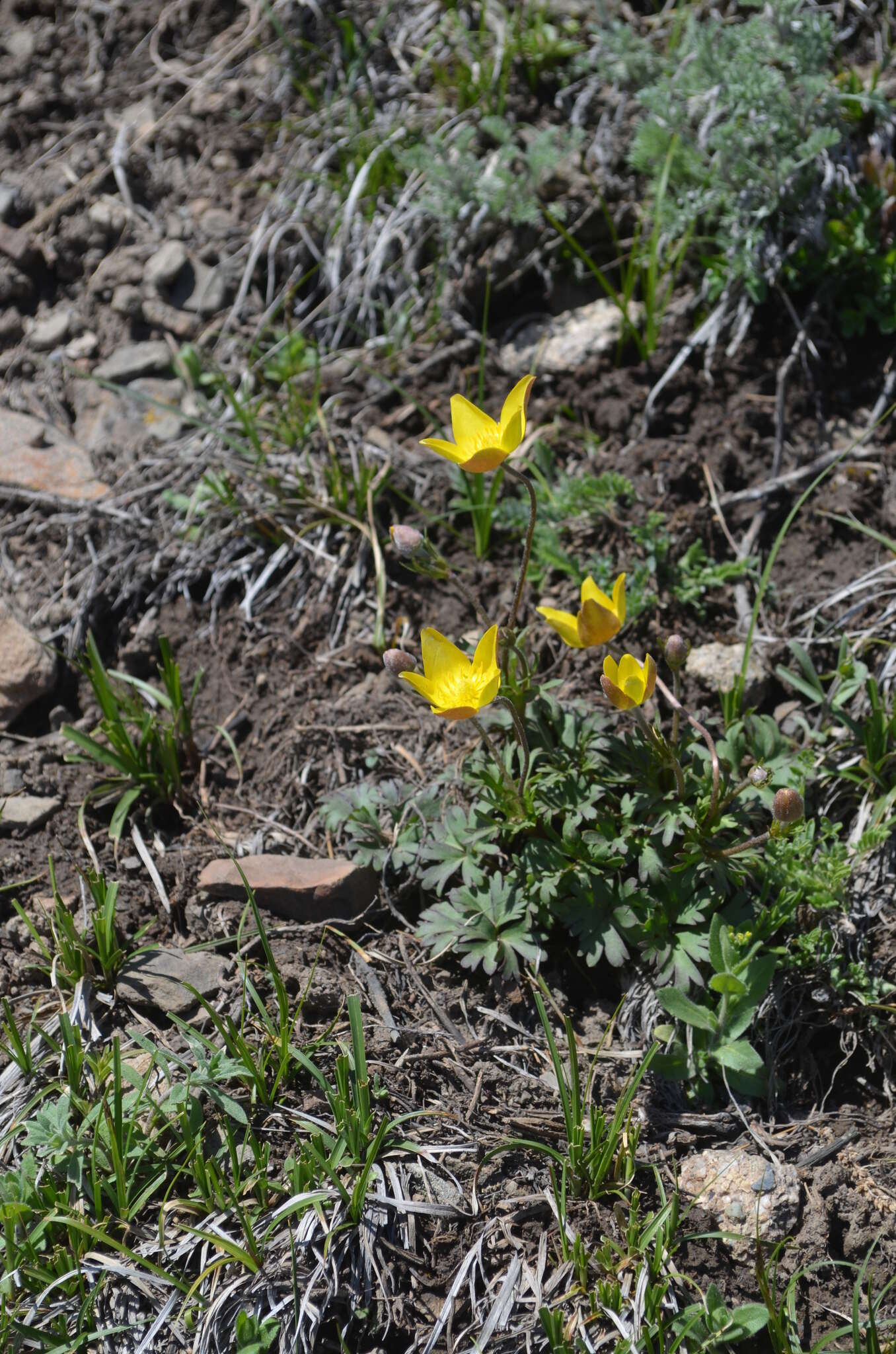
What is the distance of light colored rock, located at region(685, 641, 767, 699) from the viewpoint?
9.41 ft

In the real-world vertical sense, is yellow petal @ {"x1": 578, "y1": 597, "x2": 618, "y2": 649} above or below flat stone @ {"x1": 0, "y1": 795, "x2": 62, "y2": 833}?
above

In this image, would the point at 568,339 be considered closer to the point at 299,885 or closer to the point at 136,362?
the point at 136,362

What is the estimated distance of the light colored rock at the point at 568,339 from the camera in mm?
3559

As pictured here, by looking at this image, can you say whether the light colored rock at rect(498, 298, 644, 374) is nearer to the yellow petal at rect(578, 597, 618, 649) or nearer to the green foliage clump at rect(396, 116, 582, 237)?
the green foliage clump at rect(396, 116, 582, 237)

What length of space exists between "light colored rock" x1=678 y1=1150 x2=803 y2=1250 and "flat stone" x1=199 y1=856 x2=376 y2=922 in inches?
39.9

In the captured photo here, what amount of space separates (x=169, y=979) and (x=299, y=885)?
1.29ft

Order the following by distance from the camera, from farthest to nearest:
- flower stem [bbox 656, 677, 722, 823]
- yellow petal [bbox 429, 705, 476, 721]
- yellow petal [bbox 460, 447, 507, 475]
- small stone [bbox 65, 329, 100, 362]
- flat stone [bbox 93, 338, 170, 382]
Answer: small stone [bbox 65, 329, 100, 362]
flat stone [bbox 93, 338, 170, 382]
flower stem [bbox 656, 677, 722, 823]
yellow petal [bbox 460, 447, 507, 475]
yellow petal [bbox 429, 705, 476, 721]

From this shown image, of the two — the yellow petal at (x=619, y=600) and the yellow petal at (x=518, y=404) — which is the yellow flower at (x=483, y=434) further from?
the yellow petal at (x=619, y=600)

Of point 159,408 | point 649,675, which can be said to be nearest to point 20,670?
point 159,408

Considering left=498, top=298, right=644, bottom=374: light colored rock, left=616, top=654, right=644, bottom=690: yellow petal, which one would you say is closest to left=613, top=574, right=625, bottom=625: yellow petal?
left=616, top=654, right=644, bottom=690: yellow petal

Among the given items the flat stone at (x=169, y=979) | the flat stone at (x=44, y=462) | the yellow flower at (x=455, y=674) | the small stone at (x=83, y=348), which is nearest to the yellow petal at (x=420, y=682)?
the yellow flower at (x=455, y=674)

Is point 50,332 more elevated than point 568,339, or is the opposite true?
point 50,332

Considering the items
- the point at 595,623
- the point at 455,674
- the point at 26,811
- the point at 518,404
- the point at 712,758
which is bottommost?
the point at 26,811

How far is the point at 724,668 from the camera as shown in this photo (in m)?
2.88
